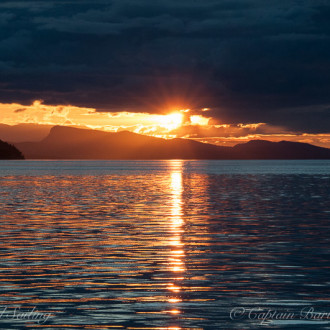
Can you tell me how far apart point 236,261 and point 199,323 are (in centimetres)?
1091

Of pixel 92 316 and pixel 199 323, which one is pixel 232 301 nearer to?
pixel 199 323

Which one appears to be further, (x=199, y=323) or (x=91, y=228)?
(x=91, y=228)

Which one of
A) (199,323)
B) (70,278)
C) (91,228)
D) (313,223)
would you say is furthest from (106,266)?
(313,223)

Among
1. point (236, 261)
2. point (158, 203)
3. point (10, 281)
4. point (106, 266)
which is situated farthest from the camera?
point (158, 203)

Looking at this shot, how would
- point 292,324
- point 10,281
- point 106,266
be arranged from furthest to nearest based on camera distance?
point 106,266, point 10,281, point 292,324

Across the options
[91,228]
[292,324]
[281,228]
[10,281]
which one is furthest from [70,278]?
[281,228]

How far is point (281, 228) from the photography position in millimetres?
42000

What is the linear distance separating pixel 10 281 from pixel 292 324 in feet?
33.1

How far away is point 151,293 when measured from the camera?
2095 cm

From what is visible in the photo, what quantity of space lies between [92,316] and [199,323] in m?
2.80

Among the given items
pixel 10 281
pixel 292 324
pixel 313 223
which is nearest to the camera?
pixel 292 324

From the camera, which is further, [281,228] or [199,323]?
[281,228]

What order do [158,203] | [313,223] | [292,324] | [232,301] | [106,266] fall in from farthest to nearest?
[158,203]
[313,223]
[106,266]
[232,301]
[292,324]

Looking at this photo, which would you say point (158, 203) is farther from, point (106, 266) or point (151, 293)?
point (151, 293)
